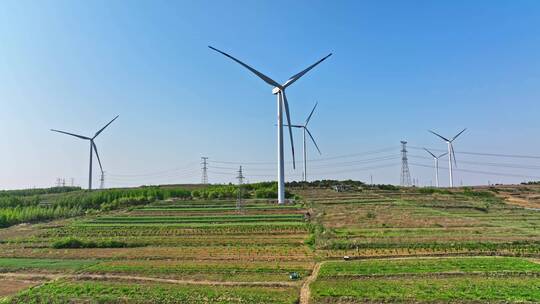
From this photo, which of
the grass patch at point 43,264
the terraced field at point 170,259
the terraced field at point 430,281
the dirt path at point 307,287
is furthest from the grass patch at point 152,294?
the grass patch at point 43,264

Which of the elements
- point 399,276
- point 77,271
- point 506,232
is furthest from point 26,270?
point 506,232

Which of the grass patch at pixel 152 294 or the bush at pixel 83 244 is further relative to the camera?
the bush at pixel 83 244

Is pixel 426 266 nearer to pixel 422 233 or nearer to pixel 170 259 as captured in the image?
pixel 422 233

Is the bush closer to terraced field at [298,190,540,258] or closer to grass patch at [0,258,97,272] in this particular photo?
grass patch at [0,258,97,272]

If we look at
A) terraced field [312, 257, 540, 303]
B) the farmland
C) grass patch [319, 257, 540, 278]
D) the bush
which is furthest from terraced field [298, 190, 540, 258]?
the bush

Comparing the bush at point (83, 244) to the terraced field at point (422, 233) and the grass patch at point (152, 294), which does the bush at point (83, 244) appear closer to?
the grass patch at point (152, 294)

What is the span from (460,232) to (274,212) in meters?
24.5

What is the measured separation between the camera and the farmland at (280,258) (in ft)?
64.3

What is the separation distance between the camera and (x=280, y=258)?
91.6ft

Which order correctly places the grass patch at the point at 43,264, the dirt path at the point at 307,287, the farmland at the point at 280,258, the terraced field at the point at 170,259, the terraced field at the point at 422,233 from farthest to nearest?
the terraced field at the point at 422,233 < the grass patch at the point at 43,264 < the terraced field at the point at 170,259 < the farmland at the point at 280,258 < the dirt path at the point at 307,287

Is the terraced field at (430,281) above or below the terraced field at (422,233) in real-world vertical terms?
below

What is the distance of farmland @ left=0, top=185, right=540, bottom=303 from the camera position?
19594 mm

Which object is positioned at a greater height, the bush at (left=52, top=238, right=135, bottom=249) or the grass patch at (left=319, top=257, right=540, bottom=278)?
the bush at (left=52, top=238, right=135, bottom=249)

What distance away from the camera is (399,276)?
72.2 feet
